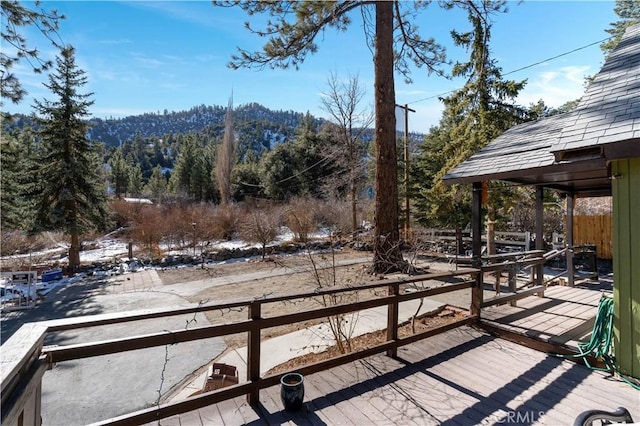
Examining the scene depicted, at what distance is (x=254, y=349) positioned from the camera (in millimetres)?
2553

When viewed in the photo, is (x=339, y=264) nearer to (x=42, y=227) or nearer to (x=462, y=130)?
(x=462, y=130)

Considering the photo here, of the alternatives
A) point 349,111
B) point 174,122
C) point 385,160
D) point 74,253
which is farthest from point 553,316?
point 174,122

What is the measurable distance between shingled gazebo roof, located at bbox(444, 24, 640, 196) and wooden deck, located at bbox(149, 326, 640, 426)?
209 cm

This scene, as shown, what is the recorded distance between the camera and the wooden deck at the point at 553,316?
3908 mm

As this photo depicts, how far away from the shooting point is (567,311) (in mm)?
4820

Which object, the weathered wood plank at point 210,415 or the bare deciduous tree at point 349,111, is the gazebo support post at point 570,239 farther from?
the bare deciduous tree at point 349,111

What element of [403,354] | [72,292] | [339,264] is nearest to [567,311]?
[403,354]

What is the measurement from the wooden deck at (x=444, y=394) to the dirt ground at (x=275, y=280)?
5.68ft

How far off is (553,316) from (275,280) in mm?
6210

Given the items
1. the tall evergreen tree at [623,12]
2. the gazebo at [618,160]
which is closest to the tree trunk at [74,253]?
the gazebo at [618,160]

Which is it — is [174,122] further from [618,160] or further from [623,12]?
[618,160]

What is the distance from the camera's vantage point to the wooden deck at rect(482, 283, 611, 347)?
154 inches

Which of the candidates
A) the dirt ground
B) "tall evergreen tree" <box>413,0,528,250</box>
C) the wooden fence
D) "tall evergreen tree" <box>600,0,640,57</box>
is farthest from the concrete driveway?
"tall evergreen tree" <box>600,0,640,57</box>

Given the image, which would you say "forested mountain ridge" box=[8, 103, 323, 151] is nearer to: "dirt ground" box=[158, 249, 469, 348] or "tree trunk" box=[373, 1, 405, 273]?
"dirt ground" box=[158, 249, 469, 348]
